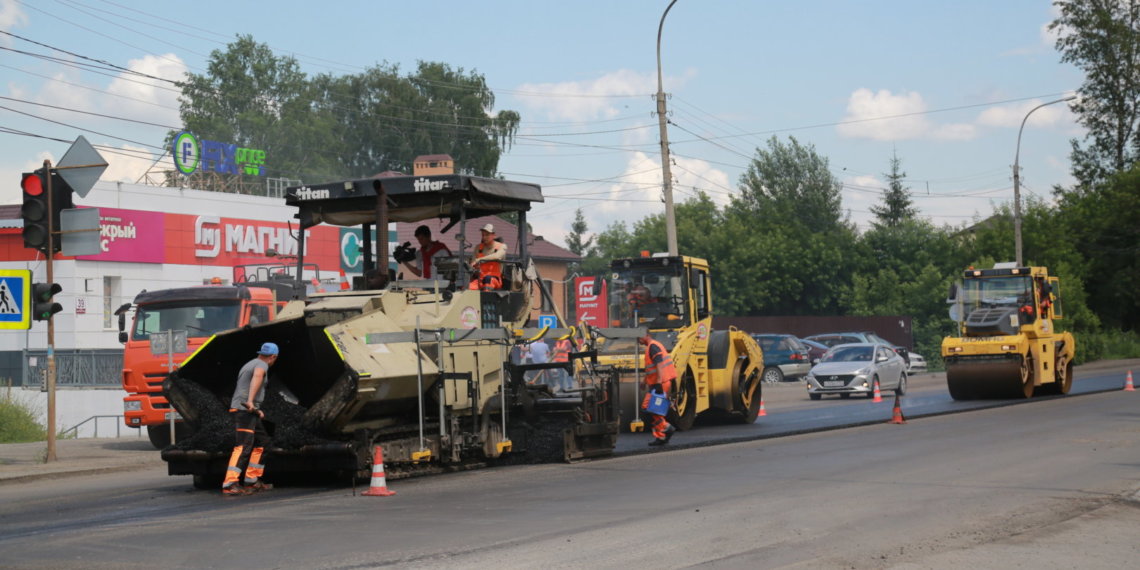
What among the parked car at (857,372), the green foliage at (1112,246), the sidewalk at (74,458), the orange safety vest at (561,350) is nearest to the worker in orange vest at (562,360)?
the orange safety vest at (561,350)

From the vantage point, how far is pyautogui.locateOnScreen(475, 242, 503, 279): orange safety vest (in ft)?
46.8

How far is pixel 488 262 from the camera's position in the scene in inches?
563

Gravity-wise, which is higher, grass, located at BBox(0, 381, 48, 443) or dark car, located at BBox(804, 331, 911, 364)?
dark car, located at BBox(804, 331, 911, 364)

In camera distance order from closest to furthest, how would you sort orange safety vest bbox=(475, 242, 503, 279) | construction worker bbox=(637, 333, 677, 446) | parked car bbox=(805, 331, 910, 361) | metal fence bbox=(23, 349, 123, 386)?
orange safety vest bbox=(475, 242, 503, 279)
construction worker bbox=(637, 333, 677, 446)
metal fence bbox=(23, 349, 123, 386)
parked car bbox=(805, 331, 910, 361)

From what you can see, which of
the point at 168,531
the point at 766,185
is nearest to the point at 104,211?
the point at 168,531

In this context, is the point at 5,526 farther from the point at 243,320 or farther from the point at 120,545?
the point at 243,320

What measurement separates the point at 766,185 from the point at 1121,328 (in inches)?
1143

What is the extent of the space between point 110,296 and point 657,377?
96.9 ft

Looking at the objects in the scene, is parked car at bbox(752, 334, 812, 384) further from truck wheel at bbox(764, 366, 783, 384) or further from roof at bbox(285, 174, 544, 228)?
roof at bbox(285, 174, 544, 228)

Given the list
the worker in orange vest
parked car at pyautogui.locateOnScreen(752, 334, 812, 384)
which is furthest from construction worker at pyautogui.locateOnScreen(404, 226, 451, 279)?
parked car at pyautogui.locateOnScreen(752, 334, 812, 384)

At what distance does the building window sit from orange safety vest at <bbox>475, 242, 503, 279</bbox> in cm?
3098

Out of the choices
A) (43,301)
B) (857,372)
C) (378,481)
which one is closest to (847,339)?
(857,372)

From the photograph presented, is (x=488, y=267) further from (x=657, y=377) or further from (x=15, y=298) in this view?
(x=15, y=298)

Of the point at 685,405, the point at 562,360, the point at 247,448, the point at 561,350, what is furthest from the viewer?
the point at 685,405
